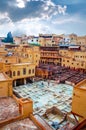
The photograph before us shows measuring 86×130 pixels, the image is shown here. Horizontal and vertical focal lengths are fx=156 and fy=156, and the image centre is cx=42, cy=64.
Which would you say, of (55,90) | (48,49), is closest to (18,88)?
(55,90)

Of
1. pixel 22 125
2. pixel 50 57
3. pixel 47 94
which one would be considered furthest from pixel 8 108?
pixel 50 57

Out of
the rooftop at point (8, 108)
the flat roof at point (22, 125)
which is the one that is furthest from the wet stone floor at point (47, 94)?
the flat roof at point (22, 125)

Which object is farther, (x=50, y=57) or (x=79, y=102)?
(x=50, y=57)

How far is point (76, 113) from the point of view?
10164mm

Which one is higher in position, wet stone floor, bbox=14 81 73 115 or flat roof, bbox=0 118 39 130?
flat roof, bbox=0 118 39 130

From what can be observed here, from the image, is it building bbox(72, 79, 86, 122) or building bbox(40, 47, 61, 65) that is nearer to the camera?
building bbox(72, 79, 86, 122)

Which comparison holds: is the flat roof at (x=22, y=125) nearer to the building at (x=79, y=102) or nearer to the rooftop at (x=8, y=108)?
the rooftop at (x=8, y=108)

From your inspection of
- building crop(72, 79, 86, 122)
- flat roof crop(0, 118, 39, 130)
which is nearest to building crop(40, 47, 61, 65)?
flat roof crop(0, 118, 39, 130)

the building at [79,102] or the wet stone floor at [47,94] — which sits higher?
the building at [79,102]

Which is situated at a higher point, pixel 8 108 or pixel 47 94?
pixel 8 108

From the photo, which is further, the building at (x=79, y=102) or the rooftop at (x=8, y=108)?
the rooftop at (x=8, y=108)

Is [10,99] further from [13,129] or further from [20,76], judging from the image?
[20,76]

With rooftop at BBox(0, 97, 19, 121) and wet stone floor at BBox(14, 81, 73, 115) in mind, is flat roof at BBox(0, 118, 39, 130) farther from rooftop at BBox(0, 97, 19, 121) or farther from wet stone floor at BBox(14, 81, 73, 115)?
wet stone floor at BBox(14, 81, 73, 115)

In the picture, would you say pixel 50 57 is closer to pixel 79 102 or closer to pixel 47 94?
pixel 47 94
